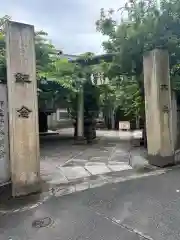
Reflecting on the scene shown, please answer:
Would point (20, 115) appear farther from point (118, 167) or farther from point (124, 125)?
point (124, 125)

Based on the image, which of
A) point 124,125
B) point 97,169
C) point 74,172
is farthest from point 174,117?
point 124,125

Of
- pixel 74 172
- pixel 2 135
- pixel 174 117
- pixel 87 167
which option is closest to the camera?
pixel 2 135

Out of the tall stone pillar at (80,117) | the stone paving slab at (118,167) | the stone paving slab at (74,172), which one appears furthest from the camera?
the tall stone pillar at (80,117)

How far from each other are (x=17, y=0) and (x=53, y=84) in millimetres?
3790

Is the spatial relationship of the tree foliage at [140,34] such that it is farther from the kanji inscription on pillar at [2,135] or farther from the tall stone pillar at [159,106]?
the kanji inscription on pillar at [2,135]

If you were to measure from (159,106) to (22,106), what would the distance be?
3.93 meters

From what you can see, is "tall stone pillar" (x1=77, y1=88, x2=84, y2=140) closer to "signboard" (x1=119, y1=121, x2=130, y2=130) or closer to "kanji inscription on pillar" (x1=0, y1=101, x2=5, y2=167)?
"kanji inscription on pillar" (x1=0, y1=101, x2=5, y2=167)

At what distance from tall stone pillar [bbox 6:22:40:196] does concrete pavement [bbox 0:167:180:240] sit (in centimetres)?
75

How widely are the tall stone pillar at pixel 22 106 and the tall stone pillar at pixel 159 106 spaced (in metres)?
3.59

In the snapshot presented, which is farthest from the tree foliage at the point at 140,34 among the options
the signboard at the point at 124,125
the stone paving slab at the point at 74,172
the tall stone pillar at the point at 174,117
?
the signboard at the point at 124,125

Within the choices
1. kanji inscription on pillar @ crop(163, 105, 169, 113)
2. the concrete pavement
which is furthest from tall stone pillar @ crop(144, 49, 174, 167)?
the concrete pavement

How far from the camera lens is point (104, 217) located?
12.4 ft

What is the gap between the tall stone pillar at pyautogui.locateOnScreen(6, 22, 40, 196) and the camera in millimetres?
4680

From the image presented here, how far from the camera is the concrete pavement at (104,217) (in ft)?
10.7
